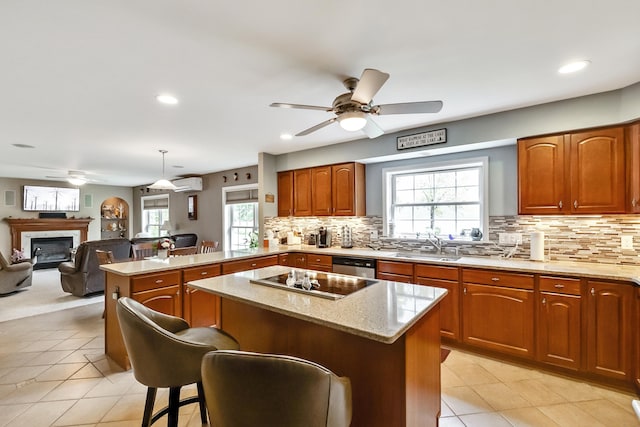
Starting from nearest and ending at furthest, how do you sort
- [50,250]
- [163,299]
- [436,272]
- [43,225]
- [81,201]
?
[163,299], [436,272], [43,225], [50,250], [81,201]

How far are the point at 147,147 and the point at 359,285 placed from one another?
4.13m

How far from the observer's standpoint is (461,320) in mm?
2965

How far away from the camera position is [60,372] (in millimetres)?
2621

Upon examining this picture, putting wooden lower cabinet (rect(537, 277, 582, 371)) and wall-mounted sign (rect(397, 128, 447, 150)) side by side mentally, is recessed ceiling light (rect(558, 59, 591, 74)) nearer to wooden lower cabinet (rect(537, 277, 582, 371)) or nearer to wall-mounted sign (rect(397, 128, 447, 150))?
wall-mounted sign (rect(397, 128, 447, 150))

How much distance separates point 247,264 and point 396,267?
1818 millimetres

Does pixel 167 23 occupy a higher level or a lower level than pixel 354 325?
higher

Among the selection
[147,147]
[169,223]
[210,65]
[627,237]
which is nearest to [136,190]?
[169,223]

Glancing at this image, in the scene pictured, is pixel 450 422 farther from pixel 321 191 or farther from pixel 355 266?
pixel 321 191

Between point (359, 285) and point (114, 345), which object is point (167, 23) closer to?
point (359, 285)

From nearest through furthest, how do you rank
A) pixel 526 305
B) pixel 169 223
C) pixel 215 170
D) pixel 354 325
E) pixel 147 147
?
pixel 354 325, pixel 526 305, pixel 147 147, pixel 215 170, pixel 169 223

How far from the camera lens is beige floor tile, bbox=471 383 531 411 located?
2148 millimetres

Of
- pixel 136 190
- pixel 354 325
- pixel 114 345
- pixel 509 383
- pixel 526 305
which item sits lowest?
pixel 509 383

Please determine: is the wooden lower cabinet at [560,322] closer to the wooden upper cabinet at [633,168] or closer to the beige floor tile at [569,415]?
the beige floor tile at [569,415]

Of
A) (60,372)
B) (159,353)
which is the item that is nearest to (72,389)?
(60,372)
